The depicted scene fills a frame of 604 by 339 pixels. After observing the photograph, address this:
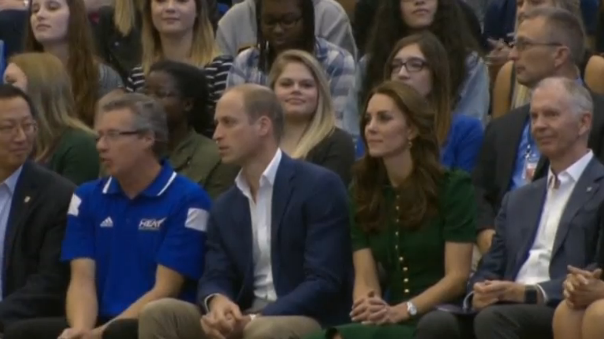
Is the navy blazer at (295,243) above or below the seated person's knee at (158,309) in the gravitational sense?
above

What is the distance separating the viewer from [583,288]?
20.0ft

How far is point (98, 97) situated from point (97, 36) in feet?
3.36

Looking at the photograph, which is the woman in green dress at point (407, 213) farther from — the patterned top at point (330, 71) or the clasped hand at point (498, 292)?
the patterned top at point (330, 71)

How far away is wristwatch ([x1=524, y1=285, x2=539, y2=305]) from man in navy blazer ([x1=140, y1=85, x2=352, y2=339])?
33.8 inches

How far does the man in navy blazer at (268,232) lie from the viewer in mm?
6883

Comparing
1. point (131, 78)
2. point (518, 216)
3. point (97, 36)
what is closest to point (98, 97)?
point (131, 78)

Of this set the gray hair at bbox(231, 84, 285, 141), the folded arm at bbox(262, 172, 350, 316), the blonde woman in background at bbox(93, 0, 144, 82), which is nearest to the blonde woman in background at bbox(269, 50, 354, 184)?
the gray hair at bbox(231, 84, 285, 141)

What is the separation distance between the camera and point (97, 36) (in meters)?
9.59

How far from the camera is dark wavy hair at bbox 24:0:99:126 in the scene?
8578 millimetres

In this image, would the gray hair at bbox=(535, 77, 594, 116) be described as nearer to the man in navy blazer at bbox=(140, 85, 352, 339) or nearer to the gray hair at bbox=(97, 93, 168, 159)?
the man in navy blazer at bbox=(140, 85, 352, 339)

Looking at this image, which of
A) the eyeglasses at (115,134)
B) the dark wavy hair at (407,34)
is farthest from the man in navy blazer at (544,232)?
the eyeglasses at (115,134)

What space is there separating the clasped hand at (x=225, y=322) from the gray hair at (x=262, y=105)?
78cm

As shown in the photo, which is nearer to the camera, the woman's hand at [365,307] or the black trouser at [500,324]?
the black trouser at [500,324]

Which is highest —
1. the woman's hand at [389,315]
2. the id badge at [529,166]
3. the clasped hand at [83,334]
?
the id badge at [529,166]
